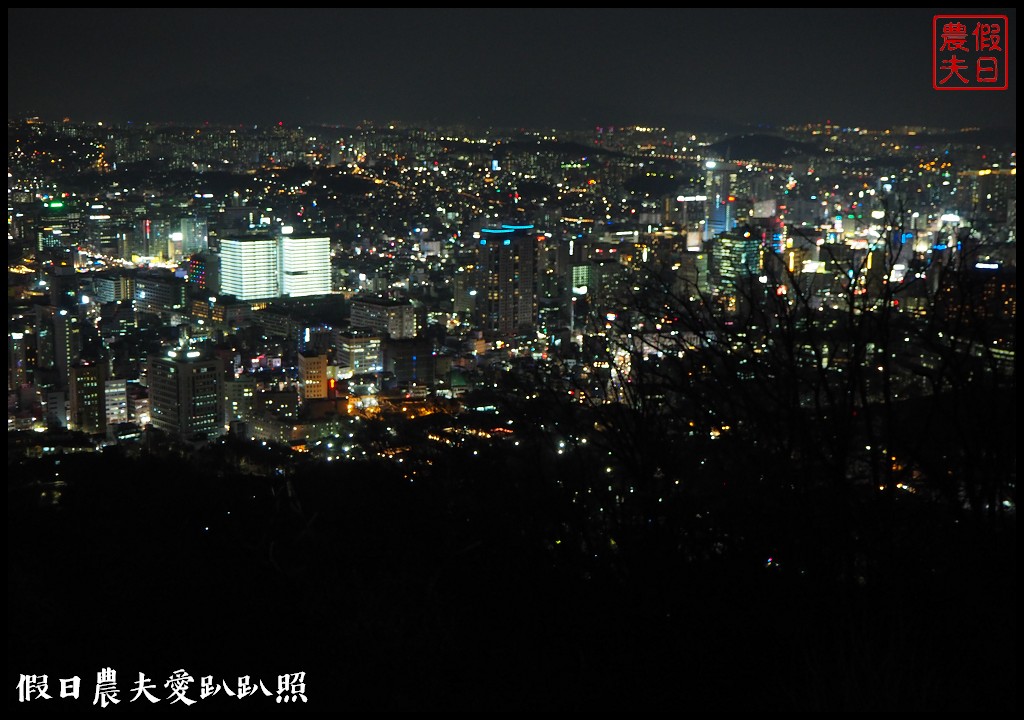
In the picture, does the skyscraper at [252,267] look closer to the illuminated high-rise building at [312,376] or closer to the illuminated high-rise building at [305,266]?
the illuminated high-rise building at [305,266]

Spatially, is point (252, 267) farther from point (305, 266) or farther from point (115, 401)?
point (115, 401)

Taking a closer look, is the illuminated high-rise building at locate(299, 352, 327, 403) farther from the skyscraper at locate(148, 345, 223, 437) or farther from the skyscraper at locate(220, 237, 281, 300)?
the skyscraper at locate(220, 237, 281, 300)

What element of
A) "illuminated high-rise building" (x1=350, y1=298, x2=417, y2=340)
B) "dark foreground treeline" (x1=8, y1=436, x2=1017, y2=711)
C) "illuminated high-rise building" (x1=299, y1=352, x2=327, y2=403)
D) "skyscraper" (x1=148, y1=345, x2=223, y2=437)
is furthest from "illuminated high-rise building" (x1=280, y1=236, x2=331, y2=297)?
"dark foreground treeline" (x1=8, y1=436, x2=1017, y2=711)

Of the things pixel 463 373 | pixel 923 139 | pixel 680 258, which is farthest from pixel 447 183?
pixel 923 139

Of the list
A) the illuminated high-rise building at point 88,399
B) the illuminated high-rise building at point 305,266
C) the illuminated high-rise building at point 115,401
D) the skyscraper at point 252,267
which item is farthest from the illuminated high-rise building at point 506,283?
the illuminated high-rise building at point 88,399

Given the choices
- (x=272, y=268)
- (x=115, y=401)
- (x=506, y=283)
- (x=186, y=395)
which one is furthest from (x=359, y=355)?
(x=272, y=268)
